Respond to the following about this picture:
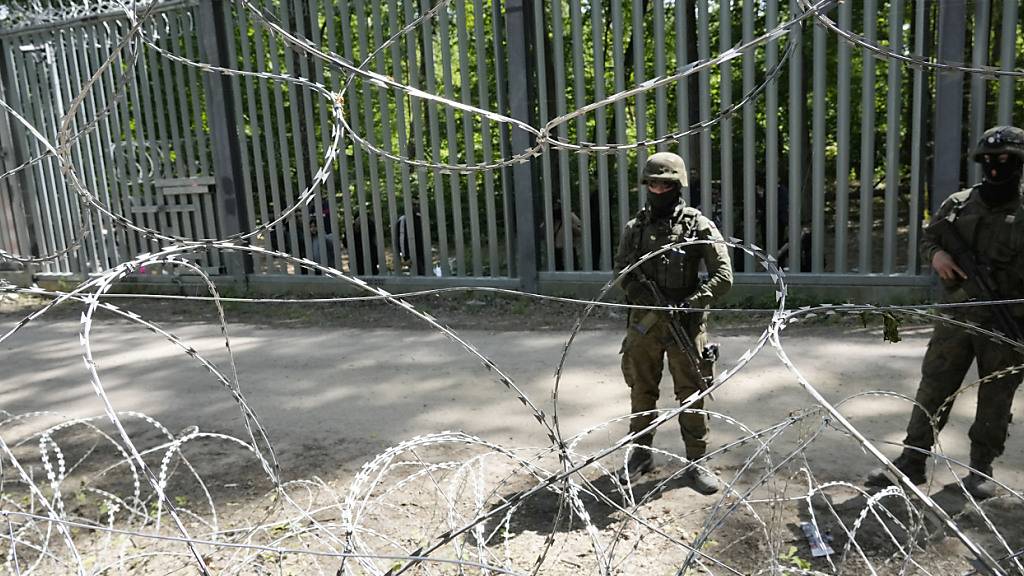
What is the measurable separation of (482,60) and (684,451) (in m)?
4.87

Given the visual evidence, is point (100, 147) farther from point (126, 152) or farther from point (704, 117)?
point (704, 117)

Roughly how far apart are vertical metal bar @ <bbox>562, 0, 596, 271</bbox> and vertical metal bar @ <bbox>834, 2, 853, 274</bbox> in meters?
2.16

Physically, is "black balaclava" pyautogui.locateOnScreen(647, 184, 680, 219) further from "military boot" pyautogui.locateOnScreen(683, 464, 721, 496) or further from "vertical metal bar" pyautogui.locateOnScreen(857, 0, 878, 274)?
"vertical metal bar" pyautogui.locateOnScreen(857, 0, 878, 274)

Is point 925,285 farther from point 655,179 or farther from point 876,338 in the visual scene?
point 655,179

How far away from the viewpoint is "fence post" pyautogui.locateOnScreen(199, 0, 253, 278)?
8766 millimetres

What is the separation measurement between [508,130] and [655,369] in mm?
4564

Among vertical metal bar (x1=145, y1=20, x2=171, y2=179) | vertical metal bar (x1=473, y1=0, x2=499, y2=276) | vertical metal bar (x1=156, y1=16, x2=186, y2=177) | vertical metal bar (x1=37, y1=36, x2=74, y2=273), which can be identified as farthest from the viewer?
vertical metal bar (x1=37, y1=36, x2=74, y2=273)

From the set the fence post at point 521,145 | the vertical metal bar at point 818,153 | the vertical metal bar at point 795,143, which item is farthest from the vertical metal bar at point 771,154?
the fence post at point 521,145

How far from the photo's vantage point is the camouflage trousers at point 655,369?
12.3 feet

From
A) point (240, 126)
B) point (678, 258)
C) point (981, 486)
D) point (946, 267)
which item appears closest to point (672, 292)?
point (678, 258)

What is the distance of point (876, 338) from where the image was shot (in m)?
5.94

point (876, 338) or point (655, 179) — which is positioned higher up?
point (655, 179)

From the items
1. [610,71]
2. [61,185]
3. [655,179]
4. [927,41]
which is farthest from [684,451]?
Answer: [61,185]

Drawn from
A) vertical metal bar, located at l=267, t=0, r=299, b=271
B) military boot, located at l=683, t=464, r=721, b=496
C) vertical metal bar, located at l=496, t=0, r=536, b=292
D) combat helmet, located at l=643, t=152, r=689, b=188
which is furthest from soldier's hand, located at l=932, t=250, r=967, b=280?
vertical metal bar, located at l=267, t=0, r=299, b=271
